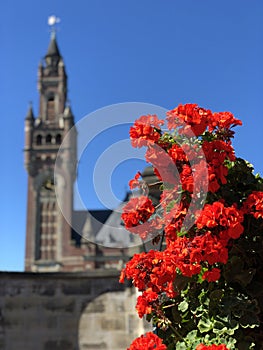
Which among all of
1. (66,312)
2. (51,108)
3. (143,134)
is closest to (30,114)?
(51,108)

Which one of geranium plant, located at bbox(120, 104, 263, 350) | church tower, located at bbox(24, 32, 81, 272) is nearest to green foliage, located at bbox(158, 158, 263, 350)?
geranium plant, located at bbox(120, 104, 263, 350)

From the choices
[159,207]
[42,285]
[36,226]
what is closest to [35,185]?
[36,226]

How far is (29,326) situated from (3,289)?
0.51m

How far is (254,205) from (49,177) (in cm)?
4433

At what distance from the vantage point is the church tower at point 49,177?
44156 millimetres

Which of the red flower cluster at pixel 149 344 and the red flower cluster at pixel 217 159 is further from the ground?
the red flower cluster at pixel 217 159

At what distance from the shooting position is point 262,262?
103 inches

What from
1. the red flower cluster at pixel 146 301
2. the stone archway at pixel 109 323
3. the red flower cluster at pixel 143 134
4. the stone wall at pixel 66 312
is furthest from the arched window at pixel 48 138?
the red flower cluster at pixel 146 301

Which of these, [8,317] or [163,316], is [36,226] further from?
[163,316]

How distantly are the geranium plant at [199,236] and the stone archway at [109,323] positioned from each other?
2.98m

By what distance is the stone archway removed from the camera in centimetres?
562

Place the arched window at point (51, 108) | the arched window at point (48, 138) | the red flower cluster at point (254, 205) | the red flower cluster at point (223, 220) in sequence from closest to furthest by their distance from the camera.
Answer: the red flower cluster at point (223, 220) < the red flower cluster at point (254, 205) < the arched window at point (48, 138) < the arched window at point (51, 108)

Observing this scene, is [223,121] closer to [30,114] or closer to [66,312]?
[66,312]

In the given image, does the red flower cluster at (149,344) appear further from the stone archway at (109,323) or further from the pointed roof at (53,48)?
the pointed roof at (53,48)
